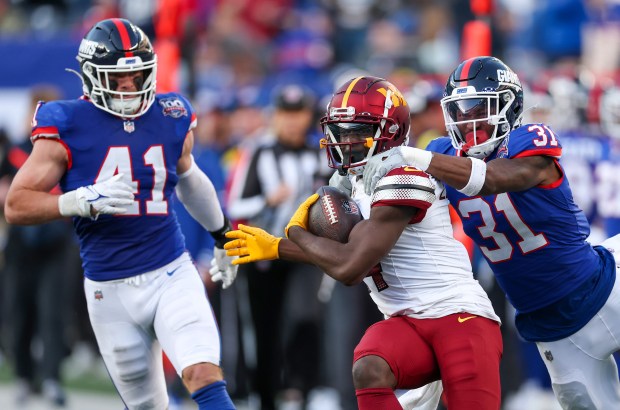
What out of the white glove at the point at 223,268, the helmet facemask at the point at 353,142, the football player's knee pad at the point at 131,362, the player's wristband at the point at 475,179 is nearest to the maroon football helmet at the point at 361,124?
the helmet facemask at the point at 353,142

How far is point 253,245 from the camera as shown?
194 inches

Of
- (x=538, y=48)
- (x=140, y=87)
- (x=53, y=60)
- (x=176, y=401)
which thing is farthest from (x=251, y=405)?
(x=538, y=48)

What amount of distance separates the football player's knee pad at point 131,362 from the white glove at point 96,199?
2.33ft

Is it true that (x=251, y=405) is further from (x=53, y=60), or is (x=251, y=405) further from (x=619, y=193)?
(x=53, y=60)

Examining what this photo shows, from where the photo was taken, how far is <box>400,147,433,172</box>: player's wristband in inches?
183

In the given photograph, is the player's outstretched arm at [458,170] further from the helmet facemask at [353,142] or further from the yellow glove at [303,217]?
the yellow glove at [303,217]

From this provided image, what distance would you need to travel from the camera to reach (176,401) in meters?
8.27

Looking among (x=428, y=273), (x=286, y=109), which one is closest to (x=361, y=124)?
(x=428, y=273)

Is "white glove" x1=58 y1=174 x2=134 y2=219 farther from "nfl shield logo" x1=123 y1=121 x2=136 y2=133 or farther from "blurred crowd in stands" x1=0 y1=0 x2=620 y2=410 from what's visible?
"blurred crowd in stands" x1=0 y1=0 x2=620 y2=410

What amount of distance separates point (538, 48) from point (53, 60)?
5127 millimetres

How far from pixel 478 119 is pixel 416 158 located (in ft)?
1.59

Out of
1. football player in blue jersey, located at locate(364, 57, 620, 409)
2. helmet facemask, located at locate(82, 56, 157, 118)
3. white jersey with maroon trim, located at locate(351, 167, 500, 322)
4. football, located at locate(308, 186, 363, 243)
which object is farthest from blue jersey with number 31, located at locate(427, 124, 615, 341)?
helmet facemask, located at locate(82, 56, 157, 118)

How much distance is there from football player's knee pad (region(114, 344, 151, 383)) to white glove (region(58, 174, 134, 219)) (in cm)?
71

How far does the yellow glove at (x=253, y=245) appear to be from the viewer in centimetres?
493
